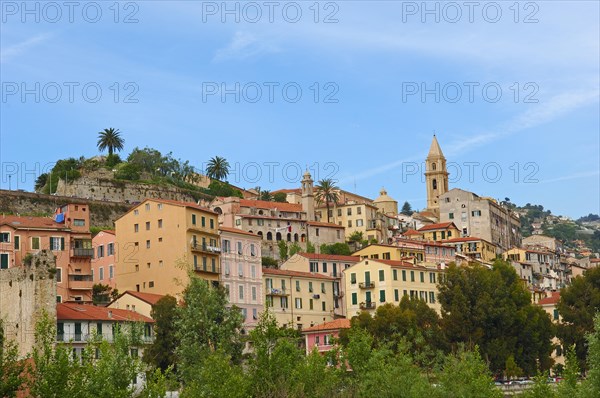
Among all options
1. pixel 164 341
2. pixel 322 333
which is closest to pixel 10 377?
pixel 164 341

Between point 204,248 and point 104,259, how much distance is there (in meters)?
10.1

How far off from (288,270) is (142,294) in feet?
73.3

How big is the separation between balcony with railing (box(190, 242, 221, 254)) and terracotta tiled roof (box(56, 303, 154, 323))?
12673 millimetres

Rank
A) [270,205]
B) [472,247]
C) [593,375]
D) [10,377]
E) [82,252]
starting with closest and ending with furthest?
[10,377], [593,375], [82,252], [270,205], [472,247]

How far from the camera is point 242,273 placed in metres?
110

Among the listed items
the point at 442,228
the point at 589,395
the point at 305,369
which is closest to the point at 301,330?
the point at 305,369

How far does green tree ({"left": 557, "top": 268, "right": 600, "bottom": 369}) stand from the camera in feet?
319

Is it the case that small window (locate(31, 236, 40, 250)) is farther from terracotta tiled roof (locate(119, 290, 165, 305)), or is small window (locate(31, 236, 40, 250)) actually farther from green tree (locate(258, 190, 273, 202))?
green tree (locate(258, 190, 273, 202))

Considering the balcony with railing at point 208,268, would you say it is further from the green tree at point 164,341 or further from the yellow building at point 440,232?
the yellow building at point 440,232

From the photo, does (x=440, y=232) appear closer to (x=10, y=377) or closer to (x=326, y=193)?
(x=326, y=193)

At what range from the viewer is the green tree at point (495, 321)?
92000mm

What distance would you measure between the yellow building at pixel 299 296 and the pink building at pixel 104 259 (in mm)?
14093

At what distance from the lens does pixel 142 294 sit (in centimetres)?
9812

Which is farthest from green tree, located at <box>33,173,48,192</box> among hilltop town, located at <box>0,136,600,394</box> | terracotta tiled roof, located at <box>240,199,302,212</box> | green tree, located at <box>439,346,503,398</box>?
green tree, located at <box>439,346,503,398</box>
